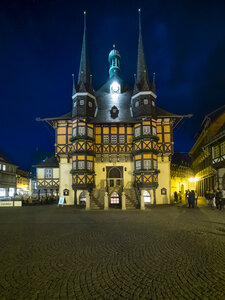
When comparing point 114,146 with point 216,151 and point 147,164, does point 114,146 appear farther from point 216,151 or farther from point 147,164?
point 216,151

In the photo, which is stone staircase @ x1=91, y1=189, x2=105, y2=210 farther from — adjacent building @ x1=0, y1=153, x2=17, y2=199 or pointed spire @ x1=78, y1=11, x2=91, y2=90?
adjacent building @ x1=0, y1=153, x2=17, y2=199

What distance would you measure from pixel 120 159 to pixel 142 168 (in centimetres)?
375

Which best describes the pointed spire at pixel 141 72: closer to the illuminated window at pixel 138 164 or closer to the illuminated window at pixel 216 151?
the illuminated window at pixel 138 164

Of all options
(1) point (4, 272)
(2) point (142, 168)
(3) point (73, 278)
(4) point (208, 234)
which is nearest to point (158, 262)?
(3) point (73, 278)

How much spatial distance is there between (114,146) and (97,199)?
7992 mm

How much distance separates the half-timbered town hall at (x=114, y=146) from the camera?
2778 cm

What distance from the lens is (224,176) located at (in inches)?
980

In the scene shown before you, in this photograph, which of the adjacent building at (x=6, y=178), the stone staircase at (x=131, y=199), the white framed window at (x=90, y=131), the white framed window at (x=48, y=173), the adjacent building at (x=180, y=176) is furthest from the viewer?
the adjacent building at (x=180, y=176)

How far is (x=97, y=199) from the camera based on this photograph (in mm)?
25453

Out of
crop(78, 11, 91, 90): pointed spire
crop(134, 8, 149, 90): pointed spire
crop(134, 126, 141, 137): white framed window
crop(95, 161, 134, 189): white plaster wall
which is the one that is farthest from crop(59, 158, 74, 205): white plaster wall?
crop(134, 8, 149, 90): pointed spire

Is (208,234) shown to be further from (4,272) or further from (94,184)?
(94,184)

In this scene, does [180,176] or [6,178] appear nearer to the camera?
[6,178]

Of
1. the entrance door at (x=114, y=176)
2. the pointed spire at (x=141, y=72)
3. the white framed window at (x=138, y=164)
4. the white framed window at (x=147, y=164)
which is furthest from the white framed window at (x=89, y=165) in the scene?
the pointed spire at (x=141, y=72)

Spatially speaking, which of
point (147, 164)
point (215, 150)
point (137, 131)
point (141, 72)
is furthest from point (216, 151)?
point (141, 72)
